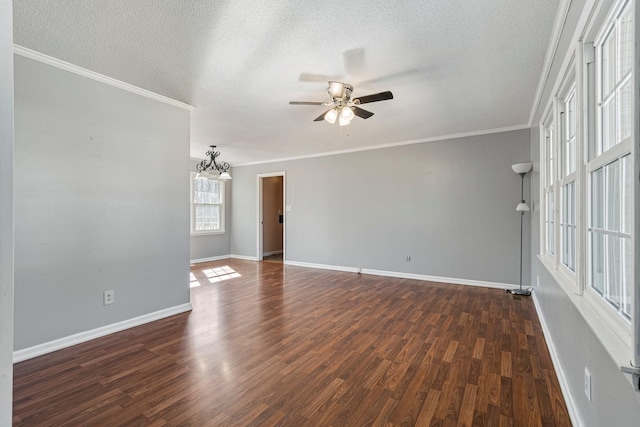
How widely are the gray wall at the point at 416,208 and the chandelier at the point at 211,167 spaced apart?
4.18 feet

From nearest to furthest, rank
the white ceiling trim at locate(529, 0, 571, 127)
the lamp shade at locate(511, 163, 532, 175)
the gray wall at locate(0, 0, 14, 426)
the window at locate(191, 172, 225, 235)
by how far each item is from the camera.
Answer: the gray wall at locate(0, 0, 14, 426)
the white ceiling trim at locate(529, 0, 571, 127)
the lamp shade at locate(511, 163, 532, 175)
the window at locate(191, 172, 225, 235)

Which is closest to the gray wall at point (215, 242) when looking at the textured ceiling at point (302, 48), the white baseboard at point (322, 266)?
the white baseboard at point (322, 266)

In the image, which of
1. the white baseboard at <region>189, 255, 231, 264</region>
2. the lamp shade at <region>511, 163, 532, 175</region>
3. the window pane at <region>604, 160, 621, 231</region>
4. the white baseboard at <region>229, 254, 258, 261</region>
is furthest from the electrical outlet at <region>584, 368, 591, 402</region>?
the white baseboard at <region>189, 255, 231, 264</region>

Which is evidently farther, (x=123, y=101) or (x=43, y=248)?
(x=123, y=101)

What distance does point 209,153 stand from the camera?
19.6 ft

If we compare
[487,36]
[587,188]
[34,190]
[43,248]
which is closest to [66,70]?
[34,190]

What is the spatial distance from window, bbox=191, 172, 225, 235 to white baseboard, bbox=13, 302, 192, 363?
3674 mm

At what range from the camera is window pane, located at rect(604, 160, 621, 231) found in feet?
4.29

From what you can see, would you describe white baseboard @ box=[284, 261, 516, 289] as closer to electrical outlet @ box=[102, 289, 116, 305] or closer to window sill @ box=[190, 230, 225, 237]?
window sill @ box=[190, 230, 225, 237]

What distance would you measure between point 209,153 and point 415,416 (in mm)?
5580

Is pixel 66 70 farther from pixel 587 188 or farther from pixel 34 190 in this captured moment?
pixel 587 188

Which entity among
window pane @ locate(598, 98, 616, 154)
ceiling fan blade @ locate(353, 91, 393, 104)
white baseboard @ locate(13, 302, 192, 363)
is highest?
ceiling fan blade @ locate(353, 91, 393, 104)

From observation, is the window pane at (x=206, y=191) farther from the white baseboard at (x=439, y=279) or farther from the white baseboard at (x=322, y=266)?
the white baseboard at (x=439, y=279)

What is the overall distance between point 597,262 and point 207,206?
7.17 m
